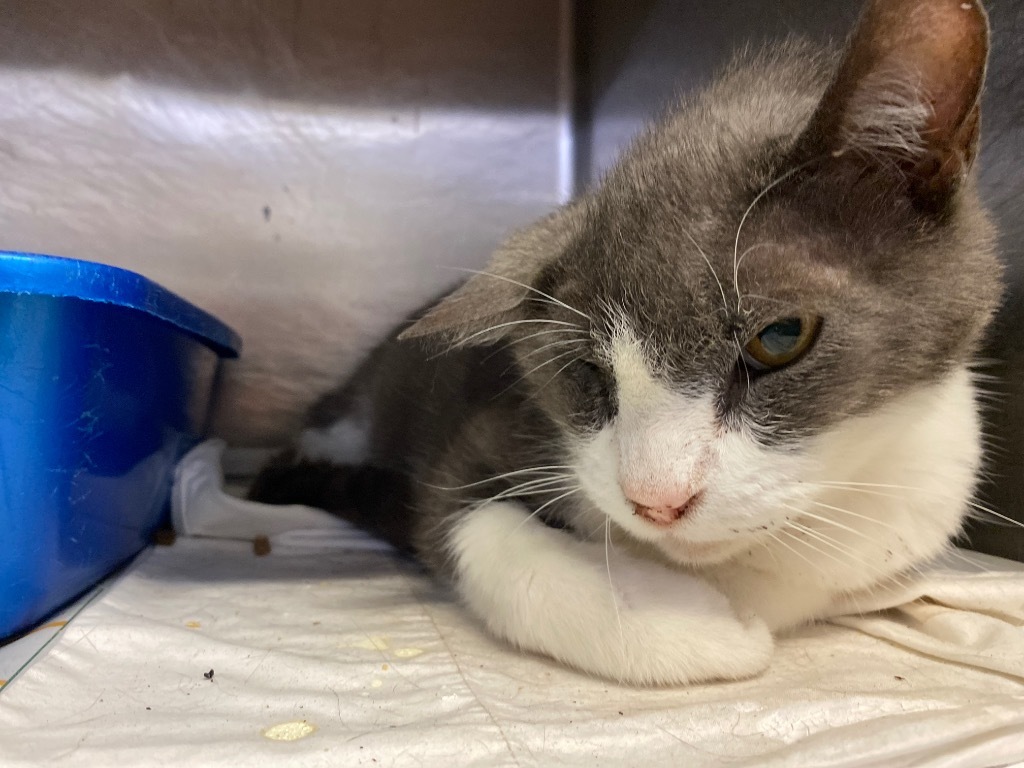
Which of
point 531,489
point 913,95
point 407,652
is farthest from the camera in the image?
point 531,489

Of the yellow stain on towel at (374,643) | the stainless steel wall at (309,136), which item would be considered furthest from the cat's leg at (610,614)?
the stainless steel wall at (309,136)

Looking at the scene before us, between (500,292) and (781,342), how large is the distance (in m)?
0.34

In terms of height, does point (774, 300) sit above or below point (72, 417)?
above

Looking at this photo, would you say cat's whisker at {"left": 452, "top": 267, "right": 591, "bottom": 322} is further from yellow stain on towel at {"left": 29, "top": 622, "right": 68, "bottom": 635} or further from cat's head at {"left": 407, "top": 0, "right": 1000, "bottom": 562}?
yellow stain on towel at {"left": 29, "top": 622, "right": 68, "bottom": 635}

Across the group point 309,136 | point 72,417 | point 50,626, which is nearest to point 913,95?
point 72,417

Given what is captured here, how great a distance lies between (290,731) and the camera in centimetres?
69

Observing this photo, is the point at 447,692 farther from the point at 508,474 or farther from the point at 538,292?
the point at 538,292

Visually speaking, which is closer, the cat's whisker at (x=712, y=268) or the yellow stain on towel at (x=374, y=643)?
the cat's whisker at (x=712, y=268)

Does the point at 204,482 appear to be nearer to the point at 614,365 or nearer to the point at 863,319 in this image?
the point at 614,365

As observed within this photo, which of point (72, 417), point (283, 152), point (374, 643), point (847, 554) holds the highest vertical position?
point (283, 152)

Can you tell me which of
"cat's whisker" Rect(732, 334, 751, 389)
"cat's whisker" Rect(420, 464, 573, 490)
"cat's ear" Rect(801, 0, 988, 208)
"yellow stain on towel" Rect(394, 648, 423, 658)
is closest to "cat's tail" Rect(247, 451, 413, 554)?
"cat's whisker" Rect(420, 464, 573, 490)

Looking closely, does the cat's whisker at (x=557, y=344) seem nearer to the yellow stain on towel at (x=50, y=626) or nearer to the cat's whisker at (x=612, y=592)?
the cat's whisker at (x=612, y=592)

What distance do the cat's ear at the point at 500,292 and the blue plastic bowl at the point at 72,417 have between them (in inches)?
15.7

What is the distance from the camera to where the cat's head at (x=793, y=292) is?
0.65 m
